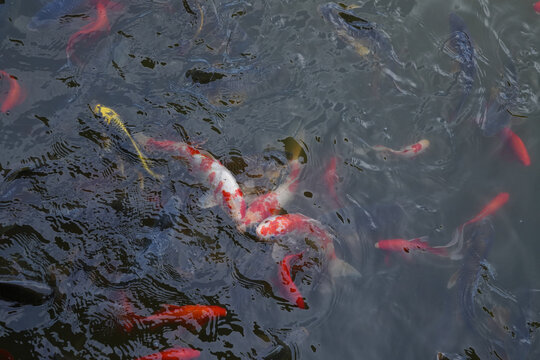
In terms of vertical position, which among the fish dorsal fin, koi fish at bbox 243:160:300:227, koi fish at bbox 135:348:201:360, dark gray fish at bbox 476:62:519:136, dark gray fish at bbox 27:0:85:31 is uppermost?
dark gray fish at bbox 27:0:85:31

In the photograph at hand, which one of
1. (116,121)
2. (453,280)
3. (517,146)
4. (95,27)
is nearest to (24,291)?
(116,121)

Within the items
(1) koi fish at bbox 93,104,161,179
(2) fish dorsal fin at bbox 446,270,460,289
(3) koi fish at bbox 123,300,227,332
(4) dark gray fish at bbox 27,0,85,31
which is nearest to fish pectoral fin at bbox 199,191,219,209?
(1) koi fish at bbox 93,104,161,179

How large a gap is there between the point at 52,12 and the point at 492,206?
5.01 meters

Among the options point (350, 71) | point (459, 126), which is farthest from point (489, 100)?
point (350, 71)

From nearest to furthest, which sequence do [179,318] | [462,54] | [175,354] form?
[175,354] < [179,318] < [462,54]

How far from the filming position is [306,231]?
3.93 m

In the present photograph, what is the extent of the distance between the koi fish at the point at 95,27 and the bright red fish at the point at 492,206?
4.26 m

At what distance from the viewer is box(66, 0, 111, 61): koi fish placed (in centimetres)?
485

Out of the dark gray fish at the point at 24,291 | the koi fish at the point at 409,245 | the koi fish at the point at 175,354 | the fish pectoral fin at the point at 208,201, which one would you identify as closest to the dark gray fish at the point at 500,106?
the koi fish at the point at 409,245

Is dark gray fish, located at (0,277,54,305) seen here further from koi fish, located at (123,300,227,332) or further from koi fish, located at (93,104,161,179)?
koi fish, located at (93,104,161,179)

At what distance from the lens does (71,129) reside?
4336 mm

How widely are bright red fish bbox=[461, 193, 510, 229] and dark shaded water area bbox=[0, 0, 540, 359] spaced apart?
→ 0.15ft

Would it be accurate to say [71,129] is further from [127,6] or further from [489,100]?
[489,100]

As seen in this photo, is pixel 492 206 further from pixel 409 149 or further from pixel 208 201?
pixel 208 201
